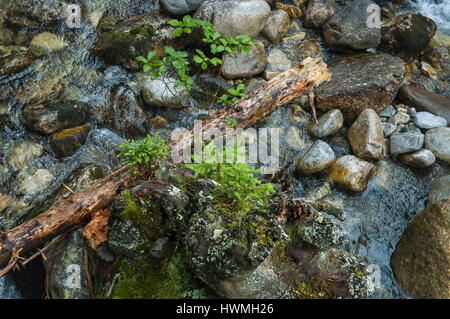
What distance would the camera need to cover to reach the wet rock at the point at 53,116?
17.8 feet

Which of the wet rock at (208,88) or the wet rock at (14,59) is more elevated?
the wet rock at (14,59)

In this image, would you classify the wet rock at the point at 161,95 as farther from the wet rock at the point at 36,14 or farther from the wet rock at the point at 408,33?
the wet rock at the point at 408,33

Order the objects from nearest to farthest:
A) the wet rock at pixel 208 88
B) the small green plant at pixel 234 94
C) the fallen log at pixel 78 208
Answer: the fallen log at pixel 78 208 < the small green plant at pixel 234 94 < the wet rock at pixel 208 88

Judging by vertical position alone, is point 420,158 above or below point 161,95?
below

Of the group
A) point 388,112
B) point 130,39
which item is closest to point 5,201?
point 130,39

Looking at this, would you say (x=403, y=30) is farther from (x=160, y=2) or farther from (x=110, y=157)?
(x=110, y=157)

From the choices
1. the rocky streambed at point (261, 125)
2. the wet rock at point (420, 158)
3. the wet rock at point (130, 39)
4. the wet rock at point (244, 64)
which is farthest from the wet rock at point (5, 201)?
the wet rock at point (420, 158)

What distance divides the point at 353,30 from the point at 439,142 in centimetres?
260

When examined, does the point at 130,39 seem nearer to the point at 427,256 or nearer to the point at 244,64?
the point at 244,64

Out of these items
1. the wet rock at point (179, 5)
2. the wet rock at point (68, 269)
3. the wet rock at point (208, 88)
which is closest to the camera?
the wet rock at point (68, 269)

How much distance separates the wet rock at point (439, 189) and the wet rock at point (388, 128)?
1059mm

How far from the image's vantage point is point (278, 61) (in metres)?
7.16
